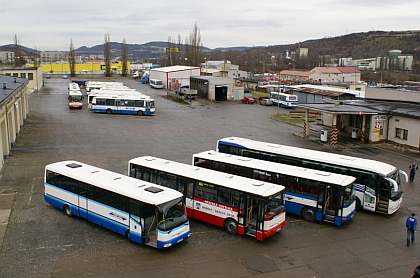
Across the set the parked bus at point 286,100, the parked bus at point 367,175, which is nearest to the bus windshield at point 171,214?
the parked bus at point 367,175

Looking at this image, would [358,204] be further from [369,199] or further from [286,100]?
[286,100]

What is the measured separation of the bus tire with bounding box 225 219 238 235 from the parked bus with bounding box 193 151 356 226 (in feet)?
9.79

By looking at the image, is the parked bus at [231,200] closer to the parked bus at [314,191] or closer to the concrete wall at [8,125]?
the parked bus at [314,191]

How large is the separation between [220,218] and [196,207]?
42.6 inches

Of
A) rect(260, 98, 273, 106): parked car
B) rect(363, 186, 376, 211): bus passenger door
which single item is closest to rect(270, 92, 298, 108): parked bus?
rect(260, 98, 273, 106): parked car

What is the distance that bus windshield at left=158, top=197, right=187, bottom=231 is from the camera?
12305mm

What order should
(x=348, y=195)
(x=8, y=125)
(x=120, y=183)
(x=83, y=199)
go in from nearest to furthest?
(x=120, y=183)
(x=83, y=199)
(x=348, y=195)
(x=8, y=125)

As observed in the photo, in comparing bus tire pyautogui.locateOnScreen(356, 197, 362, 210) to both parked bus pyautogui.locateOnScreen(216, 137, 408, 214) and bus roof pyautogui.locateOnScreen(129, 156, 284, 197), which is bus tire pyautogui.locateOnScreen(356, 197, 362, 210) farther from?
bus roof pyautogui.locateOnScreen(129, 156, 284, 197)

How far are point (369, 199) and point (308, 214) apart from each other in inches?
111

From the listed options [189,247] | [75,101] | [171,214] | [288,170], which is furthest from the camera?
[75,101]

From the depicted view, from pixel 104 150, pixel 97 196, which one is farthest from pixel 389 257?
pixel 104 150

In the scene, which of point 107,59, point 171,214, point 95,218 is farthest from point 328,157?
point 107,59

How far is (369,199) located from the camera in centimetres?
1634

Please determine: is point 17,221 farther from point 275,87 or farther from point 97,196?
point 275,87
